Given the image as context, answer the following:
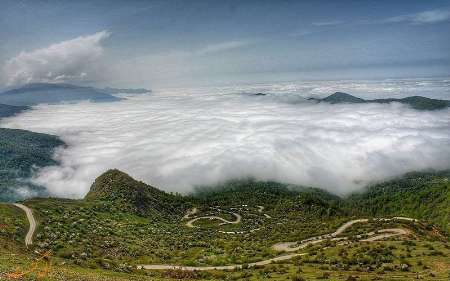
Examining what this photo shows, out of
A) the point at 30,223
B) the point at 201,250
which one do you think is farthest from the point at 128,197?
the point at 201,250

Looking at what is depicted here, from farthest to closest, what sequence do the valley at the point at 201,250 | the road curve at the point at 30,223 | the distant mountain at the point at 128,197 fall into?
the distant mountain at the point at 128,197
the road curve at the point at 30,223
the valley at the point at 201,250

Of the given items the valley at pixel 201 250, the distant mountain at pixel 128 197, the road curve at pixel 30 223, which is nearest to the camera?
the valley at pixel 201 250

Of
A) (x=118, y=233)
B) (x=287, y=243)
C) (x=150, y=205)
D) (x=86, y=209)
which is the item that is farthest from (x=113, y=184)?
(x=287, y=243)

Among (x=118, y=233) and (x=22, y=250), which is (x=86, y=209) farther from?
(x=22, y=250)

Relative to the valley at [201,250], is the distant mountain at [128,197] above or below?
below

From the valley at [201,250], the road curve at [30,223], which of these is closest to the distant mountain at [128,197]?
the valley at [201,250]

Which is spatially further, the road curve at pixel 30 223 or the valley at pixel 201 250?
the road curve at pixel 30 223

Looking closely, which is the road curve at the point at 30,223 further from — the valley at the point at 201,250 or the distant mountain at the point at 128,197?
the distant mountain at the point at 128,197

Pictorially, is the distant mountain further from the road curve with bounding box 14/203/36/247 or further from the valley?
the road curve with bounding box 14/203/36/247

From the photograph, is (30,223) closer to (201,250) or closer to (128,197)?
(201,250)

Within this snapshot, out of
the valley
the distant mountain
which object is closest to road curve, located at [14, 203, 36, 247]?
the valley
